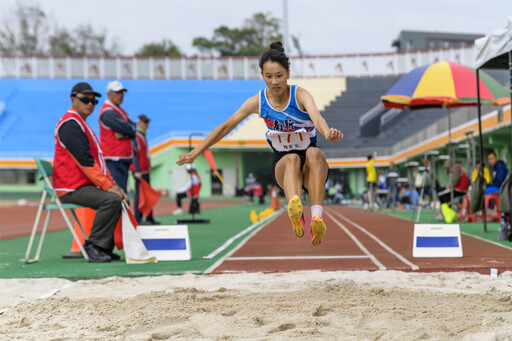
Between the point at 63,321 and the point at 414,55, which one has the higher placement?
the point at 414,55

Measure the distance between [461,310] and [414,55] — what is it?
151 feet

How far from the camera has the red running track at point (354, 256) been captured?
6.30 meters

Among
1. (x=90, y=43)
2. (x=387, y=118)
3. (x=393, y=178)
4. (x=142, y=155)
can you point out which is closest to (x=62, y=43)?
→ (x=90, y=43)

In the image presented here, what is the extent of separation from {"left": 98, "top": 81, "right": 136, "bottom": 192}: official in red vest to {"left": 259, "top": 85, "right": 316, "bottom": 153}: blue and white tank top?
13.7 feet

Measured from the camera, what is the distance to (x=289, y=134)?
4938 mm

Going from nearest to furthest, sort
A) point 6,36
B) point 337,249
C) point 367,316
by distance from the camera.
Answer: point 367,316
point 337,249
point 6,36

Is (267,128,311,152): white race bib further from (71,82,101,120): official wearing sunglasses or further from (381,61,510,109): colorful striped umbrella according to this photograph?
(381,61,510,109): colorful striped umbrella

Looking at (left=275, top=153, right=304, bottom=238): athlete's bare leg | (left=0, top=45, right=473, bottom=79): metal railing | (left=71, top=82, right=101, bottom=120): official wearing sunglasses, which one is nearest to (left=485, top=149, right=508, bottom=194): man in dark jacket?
(left=71, top=82, right=101, bottom=120): official wearing sunglasses

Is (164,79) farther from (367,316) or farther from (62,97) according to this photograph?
(367,316)

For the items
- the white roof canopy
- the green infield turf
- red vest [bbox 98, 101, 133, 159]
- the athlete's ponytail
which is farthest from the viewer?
red vest [bbox 98, 101, 133, 159]

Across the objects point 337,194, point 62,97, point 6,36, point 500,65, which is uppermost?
point 6,36

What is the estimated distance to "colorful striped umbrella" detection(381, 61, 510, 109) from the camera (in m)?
11.2

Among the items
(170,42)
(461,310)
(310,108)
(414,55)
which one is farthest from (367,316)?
(170,42)

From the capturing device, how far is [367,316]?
3.88m
